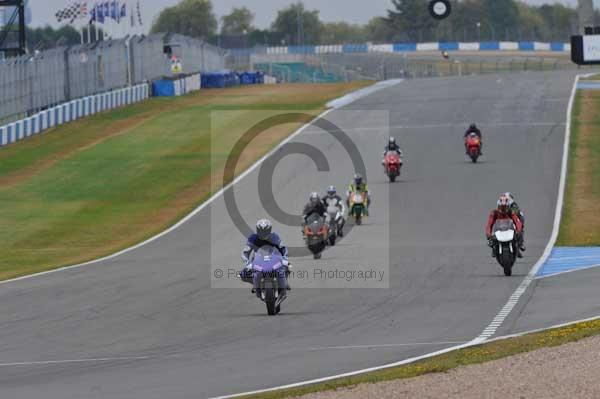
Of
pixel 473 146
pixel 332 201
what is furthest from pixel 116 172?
pixel 332 201

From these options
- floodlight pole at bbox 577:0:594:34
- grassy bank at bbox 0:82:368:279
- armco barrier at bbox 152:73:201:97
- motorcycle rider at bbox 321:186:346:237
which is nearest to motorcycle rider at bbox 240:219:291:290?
floodlight pole at bbox 577:0:594:34

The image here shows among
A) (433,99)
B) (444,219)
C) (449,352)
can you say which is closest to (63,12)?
(433,99)

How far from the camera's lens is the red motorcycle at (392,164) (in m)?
40.9

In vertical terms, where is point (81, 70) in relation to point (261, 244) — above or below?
above

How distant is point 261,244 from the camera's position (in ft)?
67.2

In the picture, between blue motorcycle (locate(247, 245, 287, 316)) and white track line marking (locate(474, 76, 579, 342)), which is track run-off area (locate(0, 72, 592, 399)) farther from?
blue motorcycle (locate(247, 245, 287, 316))

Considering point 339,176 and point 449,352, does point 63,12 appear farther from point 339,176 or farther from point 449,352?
point 449,352

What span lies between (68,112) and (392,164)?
26503mm

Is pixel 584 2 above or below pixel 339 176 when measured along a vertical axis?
above

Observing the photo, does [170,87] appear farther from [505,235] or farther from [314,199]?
[505,235]

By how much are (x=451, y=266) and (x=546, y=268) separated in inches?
71.9

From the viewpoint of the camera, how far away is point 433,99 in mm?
65938

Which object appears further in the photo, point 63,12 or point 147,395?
point 63,12

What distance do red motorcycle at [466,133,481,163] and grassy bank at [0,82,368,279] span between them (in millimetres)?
8268
